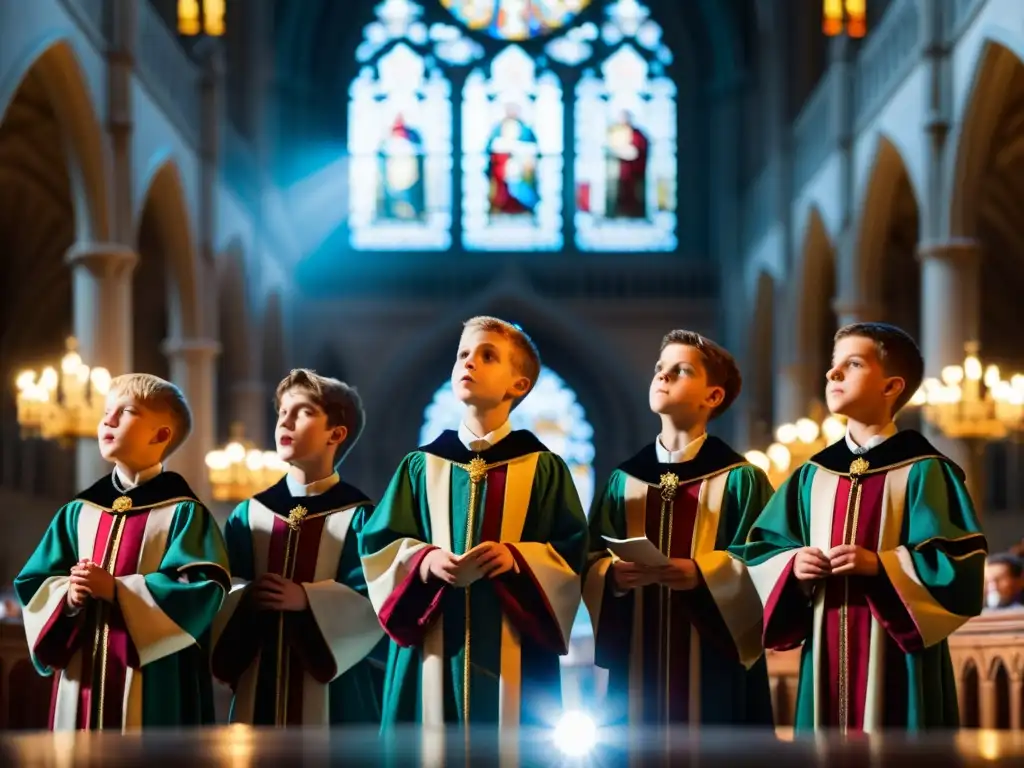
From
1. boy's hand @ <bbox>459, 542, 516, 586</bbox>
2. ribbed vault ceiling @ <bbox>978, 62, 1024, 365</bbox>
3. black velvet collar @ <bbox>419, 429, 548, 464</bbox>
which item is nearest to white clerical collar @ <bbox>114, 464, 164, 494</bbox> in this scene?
black velvet collar @ <bbox>419, 429, 548, 464</bbox>

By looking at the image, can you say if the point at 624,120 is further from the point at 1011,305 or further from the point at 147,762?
the point at 147,762

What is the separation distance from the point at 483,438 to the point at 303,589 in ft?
2.18

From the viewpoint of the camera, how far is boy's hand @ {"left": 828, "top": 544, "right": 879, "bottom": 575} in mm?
4500

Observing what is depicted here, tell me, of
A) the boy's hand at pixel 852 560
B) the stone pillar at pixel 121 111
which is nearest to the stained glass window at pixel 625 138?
the stone pillar at pixel 121 111

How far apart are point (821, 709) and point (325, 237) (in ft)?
74.1

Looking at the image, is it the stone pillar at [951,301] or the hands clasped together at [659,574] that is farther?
the stone pillar at [951,301]

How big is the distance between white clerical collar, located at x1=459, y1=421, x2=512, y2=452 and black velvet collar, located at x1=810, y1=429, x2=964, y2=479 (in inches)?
33.7

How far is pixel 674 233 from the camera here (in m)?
27.1

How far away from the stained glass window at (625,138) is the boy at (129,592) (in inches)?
870

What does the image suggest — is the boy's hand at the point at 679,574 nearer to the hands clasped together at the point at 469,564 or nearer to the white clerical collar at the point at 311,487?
the hands clasped together at the point at 469,564

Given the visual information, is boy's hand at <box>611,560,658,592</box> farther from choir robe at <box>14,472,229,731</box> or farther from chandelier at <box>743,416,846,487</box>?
chandelier at <box>743,416,846,487</box>

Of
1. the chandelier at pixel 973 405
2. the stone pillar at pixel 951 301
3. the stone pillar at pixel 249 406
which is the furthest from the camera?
the stone pillar at pixel 249 406

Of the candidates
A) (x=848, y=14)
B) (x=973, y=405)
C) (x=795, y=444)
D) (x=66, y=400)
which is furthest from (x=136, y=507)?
(x=848, y=14)

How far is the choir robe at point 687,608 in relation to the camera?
4.87 m
